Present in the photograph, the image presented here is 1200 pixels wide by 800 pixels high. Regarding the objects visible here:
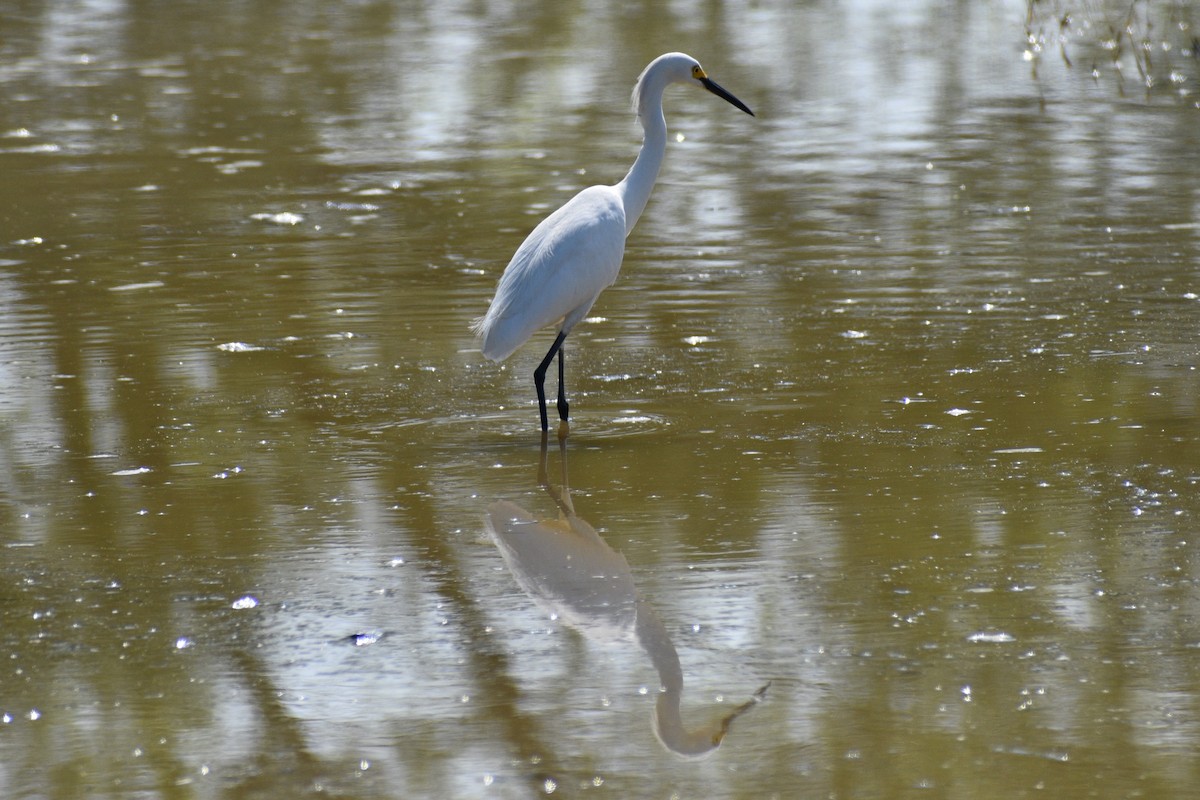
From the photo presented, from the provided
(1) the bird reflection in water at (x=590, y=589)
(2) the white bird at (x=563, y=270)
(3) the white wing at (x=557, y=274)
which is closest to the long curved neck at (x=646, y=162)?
(2) the white bird at (x=563, y=270)

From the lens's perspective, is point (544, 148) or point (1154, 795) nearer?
point (1154, 795)

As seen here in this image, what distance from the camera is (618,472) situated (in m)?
6.37

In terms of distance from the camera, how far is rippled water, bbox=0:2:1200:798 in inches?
165

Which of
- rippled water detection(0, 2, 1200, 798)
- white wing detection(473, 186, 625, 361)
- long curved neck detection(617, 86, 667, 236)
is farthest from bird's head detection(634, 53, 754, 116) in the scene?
rippled water detection(0, 2, 1200, 798)

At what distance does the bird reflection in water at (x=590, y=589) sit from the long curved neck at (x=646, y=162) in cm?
193

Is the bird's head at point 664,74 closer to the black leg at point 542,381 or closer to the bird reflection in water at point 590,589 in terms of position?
the black leg at point 542,381

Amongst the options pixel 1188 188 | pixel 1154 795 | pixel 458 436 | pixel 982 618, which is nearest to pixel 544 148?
pixel 1188 188

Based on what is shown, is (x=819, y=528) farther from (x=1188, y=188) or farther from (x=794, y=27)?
(x=794, y=27)

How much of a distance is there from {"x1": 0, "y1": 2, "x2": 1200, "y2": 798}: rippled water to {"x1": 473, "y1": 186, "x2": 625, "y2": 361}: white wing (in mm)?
414

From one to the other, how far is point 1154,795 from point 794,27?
1779cm

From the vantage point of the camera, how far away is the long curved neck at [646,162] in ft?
25.6

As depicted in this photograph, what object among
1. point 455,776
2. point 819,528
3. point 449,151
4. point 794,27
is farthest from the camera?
point 794,27

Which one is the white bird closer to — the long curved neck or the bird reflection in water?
the long curved neck

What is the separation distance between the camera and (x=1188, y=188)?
37.0ft
